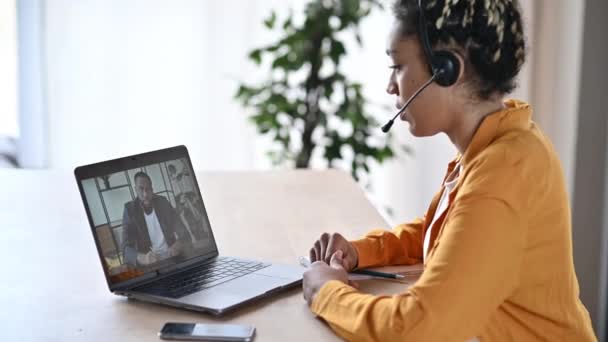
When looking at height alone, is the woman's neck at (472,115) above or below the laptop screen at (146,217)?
above

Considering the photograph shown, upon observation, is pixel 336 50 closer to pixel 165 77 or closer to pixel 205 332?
pixel 165 77

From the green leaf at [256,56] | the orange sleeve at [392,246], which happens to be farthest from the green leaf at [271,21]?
the orange sleeve at [392,246]

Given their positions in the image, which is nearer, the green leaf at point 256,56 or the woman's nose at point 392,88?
the woman's nose at point 392,88

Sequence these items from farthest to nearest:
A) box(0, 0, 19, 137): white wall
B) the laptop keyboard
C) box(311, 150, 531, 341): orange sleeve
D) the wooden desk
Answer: box(0, 0, 19, 137): white wall < the laptop keyboard < the wooden desk < box(311, 150, 531, 341): orange sleeve

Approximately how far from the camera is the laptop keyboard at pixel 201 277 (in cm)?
131

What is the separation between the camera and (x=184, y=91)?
11.7ft

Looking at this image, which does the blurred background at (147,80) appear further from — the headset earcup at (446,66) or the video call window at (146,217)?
the headset earcup at (446,66)

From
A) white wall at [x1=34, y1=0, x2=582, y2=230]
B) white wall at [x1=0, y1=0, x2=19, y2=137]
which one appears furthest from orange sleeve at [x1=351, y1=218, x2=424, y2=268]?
white wall at [x1=0, y1=0, x2=19, y2=137]

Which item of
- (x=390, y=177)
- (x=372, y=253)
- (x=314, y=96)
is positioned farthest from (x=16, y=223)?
(x=390, y=177)

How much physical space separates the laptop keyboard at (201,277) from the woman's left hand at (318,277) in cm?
14

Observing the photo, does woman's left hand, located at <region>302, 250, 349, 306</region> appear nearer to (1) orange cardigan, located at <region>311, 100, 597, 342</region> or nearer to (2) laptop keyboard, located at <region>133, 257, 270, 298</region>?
(1) orange cardigan, located at <region>311, 100, 597, 342</region>

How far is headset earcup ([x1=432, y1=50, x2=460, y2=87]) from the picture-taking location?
48.6 inches

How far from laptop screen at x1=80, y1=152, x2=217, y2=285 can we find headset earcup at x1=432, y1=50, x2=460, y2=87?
19.3 inches

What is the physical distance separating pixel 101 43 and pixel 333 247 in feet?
7.53
